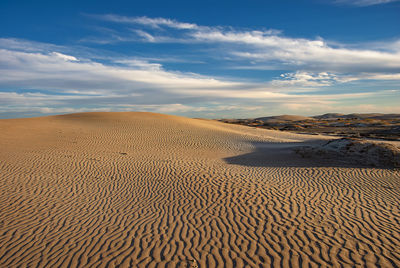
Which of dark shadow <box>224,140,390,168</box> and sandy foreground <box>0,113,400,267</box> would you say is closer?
sandy foreground <box>0,113,400,267</box>

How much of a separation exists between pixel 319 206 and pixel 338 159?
313 inches

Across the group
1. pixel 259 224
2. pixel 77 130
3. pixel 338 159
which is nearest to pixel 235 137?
pixel 338 159

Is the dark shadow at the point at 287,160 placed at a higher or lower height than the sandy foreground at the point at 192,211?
higher

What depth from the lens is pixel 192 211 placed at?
24.8 feet

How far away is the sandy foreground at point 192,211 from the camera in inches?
206

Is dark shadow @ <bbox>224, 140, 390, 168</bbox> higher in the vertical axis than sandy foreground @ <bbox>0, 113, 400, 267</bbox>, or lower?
higher

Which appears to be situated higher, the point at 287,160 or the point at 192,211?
the point at 287,160

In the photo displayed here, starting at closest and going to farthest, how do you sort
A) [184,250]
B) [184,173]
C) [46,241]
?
[184,250] < [46,241] < [184,173]

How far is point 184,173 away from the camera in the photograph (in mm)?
11875

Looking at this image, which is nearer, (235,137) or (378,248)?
(378,248)

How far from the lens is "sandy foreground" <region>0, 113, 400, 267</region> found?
5242mm

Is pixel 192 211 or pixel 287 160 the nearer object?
pixel 192 211

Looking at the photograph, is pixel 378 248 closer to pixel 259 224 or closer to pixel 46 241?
pixel 259 224

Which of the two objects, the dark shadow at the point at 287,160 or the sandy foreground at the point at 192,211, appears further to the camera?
the dark shadow at the point at 287,160
